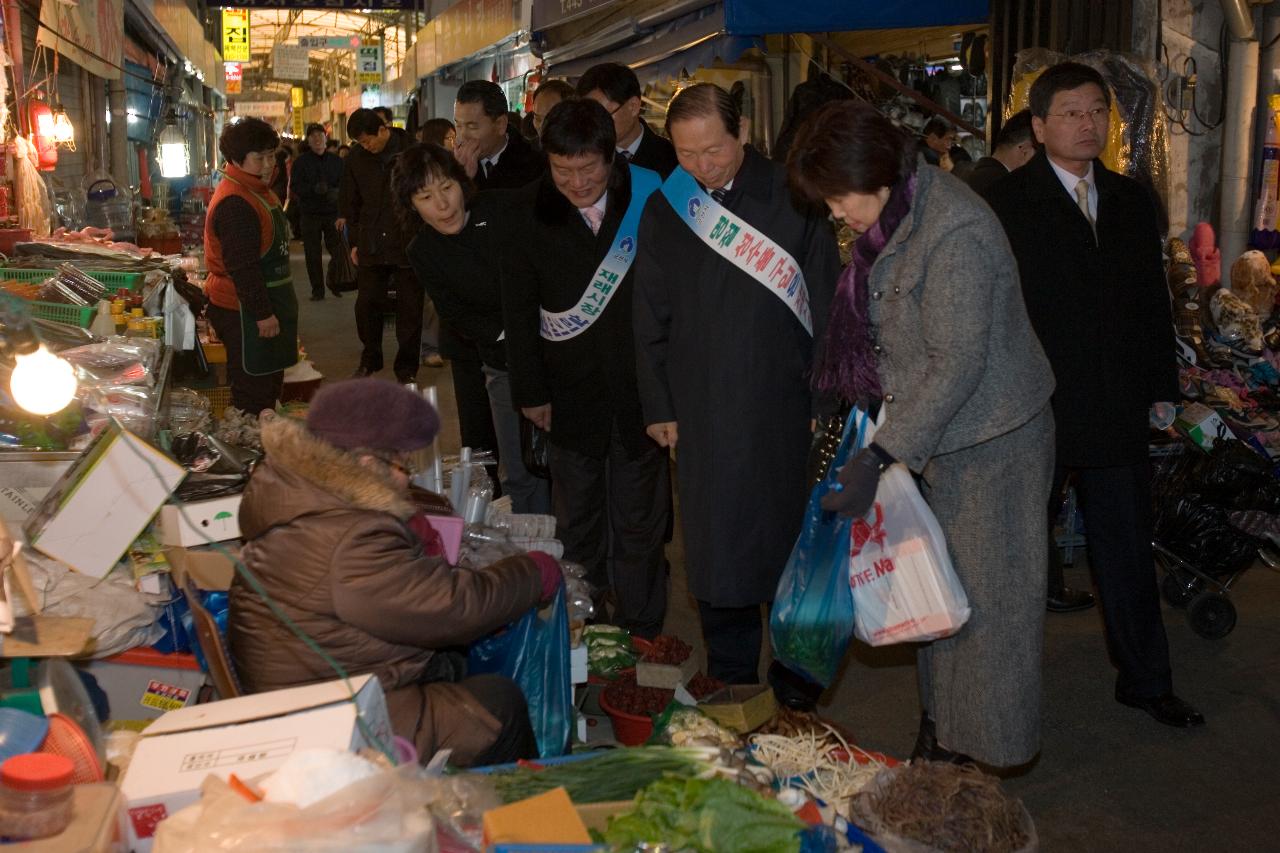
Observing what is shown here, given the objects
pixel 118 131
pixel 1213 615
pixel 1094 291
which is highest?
pixel 118 131

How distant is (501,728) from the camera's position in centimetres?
300

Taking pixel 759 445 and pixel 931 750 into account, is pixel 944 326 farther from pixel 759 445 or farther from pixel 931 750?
pixel 931 750

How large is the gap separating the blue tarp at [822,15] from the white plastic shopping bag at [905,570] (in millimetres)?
3768

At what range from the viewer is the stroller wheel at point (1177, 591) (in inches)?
206

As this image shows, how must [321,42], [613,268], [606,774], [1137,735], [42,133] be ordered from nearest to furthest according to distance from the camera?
1. [606,774]
2. [1137,735]
3. [613,268]
4. [42,133]
5. [321,42]

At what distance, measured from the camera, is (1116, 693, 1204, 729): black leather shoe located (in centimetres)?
422

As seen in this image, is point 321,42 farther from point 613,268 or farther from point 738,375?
point 738,375

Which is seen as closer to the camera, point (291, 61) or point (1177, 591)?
point (1177, 591)

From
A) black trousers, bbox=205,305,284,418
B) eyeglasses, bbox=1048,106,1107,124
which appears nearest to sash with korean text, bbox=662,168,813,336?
eyeglasses, bbox=1048,106,1107,124

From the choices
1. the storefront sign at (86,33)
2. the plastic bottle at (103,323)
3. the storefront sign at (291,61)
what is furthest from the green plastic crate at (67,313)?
the storefront sign at (291,61)

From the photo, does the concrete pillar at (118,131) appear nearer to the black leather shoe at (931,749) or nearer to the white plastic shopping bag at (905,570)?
the black leather shoe at (931,749)

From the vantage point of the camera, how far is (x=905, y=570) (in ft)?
10.7

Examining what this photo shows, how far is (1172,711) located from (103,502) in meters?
3.34

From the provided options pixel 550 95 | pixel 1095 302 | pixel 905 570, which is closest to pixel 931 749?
pixel 905 570
